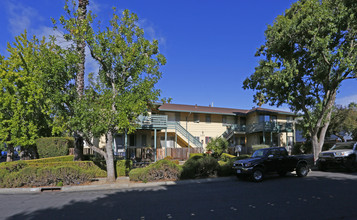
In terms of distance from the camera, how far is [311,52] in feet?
57.8

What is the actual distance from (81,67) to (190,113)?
657 inches

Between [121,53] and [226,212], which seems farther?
[121,53]

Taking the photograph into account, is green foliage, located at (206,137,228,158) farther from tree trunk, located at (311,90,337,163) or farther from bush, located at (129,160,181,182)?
bush, located at (129,160,181,182)

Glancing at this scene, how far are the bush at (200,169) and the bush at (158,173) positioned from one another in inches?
20.0

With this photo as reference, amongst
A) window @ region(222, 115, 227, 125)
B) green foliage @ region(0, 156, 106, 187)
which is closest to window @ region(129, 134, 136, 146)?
window @ region(222, 115, 227, 125)

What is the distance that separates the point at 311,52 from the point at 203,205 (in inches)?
619

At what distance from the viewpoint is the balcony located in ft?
96.3

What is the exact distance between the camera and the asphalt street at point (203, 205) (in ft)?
20.6

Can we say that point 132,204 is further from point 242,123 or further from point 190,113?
point 242,123

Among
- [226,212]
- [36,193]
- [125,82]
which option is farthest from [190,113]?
[226,212]

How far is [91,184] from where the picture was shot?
475 inches

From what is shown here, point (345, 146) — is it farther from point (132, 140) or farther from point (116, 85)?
point (132, 140)

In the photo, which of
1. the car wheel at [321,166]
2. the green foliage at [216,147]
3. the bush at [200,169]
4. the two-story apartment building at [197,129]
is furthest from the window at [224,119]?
the bush at [200,169]

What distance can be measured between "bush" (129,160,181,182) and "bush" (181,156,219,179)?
20.0 inches
